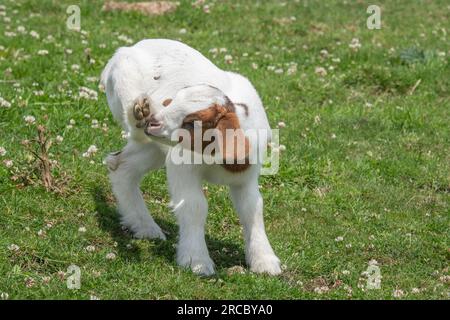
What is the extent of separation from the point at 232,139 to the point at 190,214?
0.95 m

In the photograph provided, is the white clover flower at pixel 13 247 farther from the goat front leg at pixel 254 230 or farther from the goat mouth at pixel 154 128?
the goat front leg at pixel 254 230

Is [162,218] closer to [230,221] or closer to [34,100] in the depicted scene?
[230,221]

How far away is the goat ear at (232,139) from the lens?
6.61 metres

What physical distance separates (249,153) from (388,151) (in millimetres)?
4257

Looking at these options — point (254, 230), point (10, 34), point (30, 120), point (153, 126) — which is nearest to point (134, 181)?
point (254, 230)

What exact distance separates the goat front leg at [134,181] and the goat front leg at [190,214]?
87 cm

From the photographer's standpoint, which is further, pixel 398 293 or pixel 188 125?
pixel 398 293

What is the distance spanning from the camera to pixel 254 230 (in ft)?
25.1

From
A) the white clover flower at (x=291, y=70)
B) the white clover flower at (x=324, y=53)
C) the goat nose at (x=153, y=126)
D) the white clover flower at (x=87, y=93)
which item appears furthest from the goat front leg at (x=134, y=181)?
the white clover flower at (x=324, y=53)

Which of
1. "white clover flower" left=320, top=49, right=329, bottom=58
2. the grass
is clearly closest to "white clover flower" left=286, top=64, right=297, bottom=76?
the grass

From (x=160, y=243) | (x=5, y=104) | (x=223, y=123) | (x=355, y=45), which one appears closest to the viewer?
(x=223, y=123)

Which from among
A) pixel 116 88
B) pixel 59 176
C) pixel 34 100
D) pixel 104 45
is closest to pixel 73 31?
pixel 104 45

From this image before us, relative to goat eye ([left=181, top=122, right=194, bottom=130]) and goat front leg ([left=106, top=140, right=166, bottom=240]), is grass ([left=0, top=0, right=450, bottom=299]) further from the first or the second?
goat eye ([left=181, top=122, right=194, bottom=130])

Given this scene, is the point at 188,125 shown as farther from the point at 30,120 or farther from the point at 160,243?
the point at 30,120
